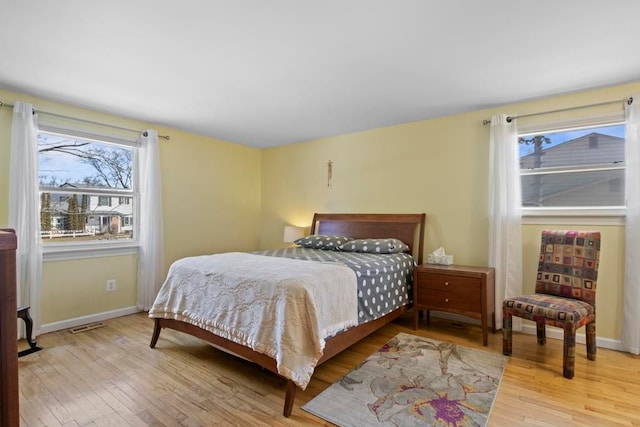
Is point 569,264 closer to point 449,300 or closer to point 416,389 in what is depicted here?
point 449,300

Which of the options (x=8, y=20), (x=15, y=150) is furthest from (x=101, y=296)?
(x=8, y=20)

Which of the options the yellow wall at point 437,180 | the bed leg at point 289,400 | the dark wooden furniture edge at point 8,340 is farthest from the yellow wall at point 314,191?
the dark wooden furniture edge at point 8,340

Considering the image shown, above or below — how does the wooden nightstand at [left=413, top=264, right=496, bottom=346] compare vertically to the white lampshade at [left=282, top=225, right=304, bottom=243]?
below

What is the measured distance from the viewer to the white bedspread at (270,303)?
6.21 feet

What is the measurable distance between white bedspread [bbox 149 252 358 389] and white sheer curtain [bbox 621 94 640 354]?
91.7 inches

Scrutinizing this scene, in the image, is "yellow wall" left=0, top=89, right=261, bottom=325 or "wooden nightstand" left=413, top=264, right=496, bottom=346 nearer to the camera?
"wooden nightstand" left=413, top=264, right=496, bottom=346

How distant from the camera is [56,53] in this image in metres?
2.23

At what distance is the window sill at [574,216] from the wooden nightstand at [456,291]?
69 centimetres

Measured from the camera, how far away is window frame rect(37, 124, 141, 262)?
3158 mm

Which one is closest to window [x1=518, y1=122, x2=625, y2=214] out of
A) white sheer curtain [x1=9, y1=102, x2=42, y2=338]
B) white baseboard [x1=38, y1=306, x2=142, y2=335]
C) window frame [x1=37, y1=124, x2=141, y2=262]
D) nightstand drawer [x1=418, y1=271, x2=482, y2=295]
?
nightstand drawer [x1=418, y1=271, x2=482, y2=295]

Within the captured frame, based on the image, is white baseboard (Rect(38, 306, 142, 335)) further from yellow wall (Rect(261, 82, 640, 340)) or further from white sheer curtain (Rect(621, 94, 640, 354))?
white sheer curtain (Rect(621, 94, 640, 354))

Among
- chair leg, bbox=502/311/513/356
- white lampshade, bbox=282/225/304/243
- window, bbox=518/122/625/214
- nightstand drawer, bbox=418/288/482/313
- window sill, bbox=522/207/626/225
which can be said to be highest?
window, bbox=518/122/625/214

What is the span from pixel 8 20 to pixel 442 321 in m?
4.30

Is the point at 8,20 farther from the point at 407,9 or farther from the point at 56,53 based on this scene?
the point at 407,9
